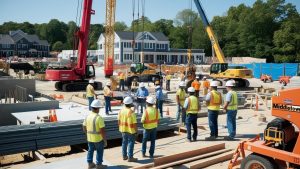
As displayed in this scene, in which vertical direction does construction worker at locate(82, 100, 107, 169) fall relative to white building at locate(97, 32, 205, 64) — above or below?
below

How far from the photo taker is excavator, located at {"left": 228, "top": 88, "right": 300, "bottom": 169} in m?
6.66

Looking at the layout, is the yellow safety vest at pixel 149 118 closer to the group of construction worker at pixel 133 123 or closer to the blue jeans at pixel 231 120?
the group of construction worker at pixel 133 123

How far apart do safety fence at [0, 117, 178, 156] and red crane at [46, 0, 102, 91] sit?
16302mm

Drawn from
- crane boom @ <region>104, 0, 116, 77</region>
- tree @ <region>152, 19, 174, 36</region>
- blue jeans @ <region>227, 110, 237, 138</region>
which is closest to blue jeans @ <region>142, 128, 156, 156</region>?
blue jeans @ <region>227, 110, 237, 138</region>

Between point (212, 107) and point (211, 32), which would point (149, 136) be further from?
point (211, 32)

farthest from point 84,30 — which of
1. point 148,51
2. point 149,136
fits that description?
point 148,51

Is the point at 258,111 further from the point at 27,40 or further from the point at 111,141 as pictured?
the point at 27,40

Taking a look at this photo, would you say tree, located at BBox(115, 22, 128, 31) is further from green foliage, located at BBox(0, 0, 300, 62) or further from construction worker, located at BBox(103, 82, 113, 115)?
construction worker, located at BBox(103, 82, 113, 115)

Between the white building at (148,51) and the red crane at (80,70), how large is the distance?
37.4 meters

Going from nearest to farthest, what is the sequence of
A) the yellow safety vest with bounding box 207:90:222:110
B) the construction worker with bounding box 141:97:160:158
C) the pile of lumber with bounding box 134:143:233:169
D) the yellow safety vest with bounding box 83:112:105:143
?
1. the yellow safety vest with bounding box 83:112:105:143
2. the pile of lumber with bounding box 134:143:233:169
3. the construction worker with bounding box 141:97:160:158
4. the yellow safety vest with bounding box 207:90:222:110

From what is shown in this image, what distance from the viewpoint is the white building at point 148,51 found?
2704 inches

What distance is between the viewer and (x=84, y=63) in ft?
91.8

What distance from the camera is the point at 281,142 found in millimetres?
6980

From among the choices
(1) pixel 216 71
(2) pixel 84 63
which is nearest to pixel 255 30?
(1) pixel 216 71
